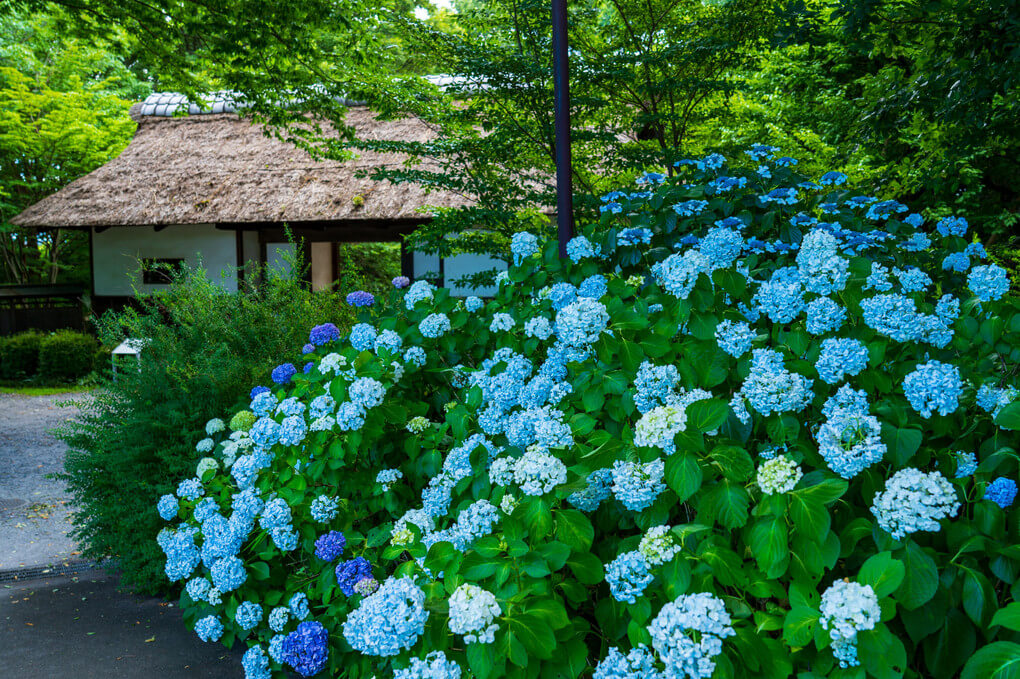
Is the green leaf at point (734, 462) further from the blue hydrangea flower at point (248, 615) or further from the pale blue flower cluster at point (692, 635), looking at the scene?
the blue hydrangea flower at point (248, 615)

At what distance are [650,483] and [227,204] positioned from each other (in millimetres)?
11881

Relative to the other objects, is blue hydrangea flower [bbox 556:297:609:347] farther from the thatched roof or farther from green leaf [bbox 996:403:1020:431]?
the thatched roof

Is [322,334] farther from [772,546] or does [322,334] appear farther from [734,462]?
[772,546]

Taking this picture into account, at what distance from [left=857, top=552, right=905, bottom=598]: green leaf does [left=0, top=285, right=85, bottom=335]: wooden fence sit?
49.8ft

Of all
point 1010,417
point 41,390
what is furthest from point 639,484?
point 41,390

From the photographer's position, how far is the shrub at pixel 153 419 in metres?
3.71

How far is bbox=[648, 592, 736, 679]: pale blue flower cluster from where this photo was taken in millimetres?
1329

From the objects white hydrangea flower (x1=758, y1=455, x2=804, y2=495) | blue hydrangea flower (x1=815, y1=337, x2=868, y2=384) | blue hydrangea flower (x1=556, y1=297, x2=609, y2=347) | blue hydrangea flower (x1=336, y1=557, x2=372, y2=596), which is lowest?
blue hydrangea flower (x1=336, y1=557, x2=372, y2=596)

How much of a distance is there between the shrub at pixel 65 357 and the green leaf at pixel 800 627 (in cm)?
1328

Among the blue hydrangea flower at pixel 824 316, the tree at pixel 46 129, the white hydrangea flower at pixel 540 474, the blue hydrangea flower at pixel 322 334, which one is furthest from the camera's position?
the tree at pixel 46 129

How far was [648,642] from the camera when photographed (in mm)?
1536

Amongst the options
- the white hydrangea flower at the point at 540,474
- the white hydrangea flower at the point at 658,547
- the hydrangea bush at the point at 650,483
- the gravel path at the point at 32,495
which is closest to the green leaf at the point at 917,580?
the hydrangea bush at the point at 650,483

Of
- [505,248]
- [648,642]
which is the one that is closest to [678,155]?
[505,248]

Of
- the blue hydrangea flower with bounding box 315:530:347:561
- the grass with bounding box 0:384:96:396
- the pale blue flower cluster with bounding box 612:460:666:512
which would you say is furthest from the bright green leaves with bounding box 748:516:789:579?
the grass with bounding box 0:384:96:396
